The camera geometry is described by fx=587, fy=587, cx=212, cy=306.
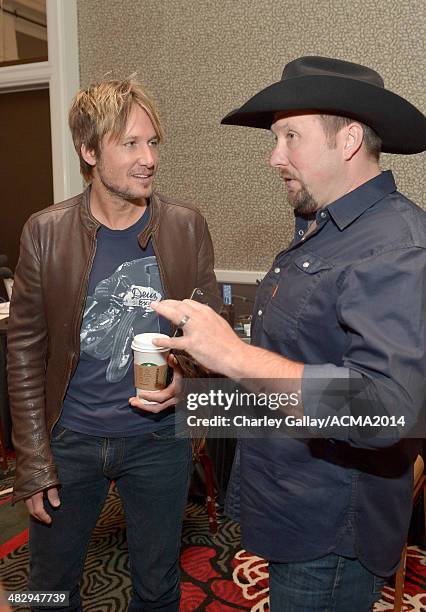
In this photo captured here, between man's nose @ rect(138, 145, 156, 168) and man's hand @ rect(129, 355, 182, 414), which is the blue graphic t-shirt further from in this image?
man's nose @ rect(138, 145, 156, 168)

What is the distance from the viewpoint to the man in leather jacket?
4.75 ft

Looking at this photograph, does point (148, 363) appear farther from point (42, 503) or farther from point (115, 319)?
point (42, 503)

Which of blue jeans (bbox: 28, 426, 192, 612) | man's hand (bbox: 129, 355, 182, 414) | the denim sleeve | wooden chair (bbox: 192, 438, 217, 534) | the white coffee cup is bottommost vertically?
wooden chair (bbox: 192, 438, 217, 534)

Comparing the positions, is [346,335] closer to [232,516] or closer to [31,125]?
[232,516]

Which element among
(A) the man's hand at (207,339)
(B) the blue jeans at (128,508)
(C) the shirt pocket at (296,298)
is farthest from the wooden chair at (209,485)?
(A) the man's hand at (207,339)

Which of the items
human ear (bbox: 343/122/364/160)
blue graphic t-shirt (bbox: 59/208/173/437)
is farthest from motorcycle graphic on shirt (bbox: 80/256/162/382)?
human ear (bbox: 343/122/364/160)

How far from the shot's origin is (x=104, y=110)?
150 centimetres

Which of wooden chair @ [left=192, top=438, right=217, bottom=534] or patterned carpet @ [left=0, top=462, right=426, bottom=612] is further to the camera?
wooden chair @ [left=192, top=438, right=217, bottom=534]

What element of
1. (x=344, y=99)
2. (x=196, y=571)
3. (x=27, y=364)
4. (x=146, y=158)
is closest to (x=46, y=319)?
(x=27, y=364)

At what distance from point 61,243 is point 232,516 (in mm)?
771

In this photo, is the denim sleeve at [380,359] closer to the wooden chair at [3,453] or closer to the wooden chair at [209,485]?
the wooden chair at [209,485]

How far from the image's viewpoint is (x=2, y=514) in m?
2.78

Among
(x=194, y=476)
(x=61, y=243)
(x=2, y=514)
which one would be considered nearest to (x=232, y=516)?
(x=61, y=243)

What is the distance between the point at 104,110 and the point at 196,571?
69.1 inches
